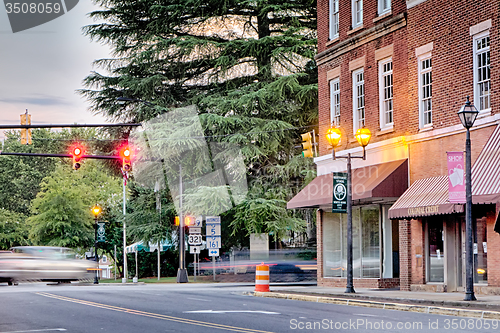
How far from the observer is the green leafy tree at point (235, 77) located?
3753 cm

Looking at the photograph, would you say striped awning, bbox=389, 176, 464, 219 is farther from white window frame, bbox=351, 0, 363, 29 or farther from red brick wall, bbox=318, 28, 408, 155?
white window frame, bbox=351, 0, 363, 29

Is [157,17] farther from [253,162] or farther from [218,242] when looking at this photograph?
[218,242]

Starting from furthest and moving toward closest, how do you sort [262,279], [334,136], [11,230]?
1. [11,230]
2. [262,279]
3. [334,136]

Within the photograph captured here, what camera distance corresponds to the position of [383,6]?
27109 mm

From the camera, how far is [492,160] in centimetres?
2017

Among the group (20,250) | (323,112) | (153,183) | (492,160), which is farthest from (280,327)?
(153,183)

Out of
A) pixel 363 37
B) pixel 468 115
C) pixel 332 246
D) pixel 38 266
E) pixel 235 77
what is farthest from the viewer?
pixel 235 77

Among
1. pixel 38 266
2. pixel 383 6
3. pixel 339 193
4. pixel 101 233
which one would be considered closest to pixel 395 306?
pixel 339 193

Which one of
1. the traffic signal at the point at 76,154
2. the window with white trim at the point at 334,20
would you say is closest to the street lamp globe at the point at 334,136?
the window with white trim at the point at 334,20

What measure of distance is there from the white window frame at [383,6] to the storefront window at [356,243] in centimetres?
725

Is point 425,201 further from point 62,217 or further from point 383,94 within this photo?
point 62,217

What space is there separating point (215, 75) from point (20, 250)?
66.4 feet

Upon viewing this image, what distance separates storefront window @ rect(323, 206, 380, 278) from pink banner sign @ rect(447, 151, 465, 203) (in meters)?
8.48

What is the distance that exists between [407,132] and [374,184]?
2.13m
